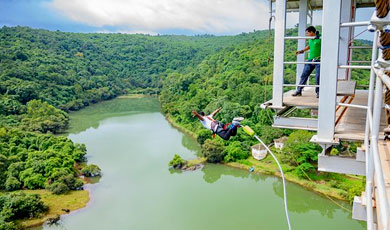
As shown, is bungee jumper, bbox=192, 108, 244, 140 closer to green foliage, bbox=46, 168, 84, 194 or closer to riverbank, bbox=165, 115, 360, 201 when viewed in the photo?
riverbank, bbox=165, 115, 360, 201

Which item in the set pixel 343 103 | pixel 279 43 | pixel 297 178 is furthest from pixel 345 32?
pixel 297 178

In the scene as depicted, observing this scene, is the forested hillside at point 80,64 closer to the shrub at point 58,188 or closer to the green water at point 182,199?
the green water at point 182,199

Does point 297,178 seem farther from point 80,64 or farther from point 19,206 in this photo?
point 80,64

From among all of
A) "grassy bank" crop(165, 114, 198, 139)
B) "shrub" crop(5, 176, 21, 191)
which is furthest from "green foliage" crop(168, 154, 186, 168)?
"shrub" crop(5, 176, 21, 191)

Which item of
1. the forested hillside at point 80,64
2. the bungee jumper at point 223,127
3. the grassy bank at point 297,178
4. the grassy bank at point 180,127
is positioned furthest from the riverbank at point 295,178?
the forested hillside at point 80,64

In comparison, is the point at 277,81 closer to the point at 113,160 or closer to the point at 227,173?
the point at 227,173
